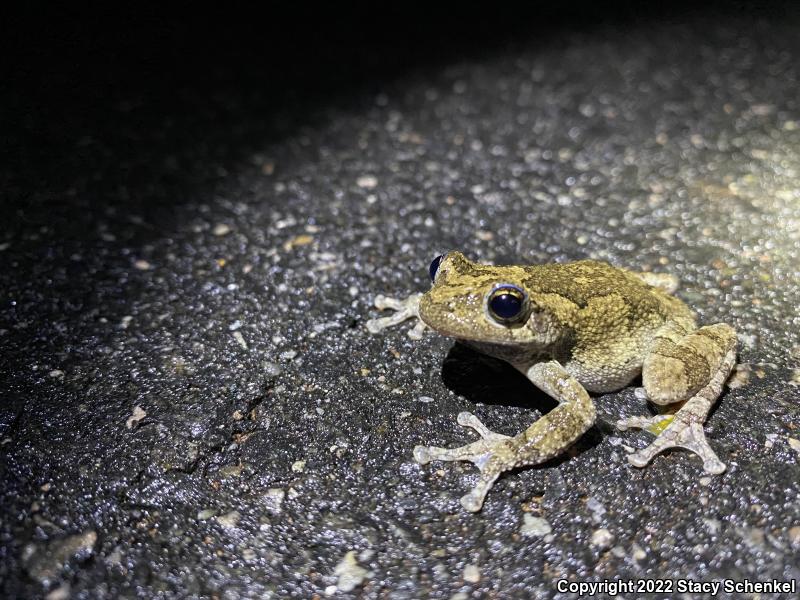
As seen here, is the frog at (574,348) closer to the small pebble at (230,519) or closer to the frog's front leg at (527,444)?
the frog's front leg at (527,444)

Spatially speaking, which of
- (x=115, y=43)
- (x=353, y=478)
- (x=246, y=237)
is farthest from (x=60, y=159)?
(x=353, y=478)

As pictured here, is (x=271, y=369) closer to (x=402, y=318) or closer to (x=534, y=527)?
(x=402, y=318)

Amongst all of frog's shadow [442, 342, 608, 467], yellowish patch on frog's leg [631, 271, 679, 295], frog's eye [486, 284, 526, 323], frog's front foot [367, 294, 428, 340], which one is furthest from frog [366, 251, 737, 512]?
frog's front foot [367, 294, 428, 340]

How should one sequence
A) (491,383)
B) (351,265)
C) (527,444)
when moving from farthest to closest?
(351,265), (491,383), (527,444)

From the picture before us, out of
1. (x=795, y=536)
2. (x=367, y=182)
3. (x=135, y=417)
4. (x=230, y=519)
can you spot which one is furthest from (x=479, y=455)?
(x=367, y=182)

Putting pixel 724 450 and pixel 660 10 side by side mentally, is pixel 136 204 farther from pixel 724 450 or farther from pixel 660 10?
pixel 660 10

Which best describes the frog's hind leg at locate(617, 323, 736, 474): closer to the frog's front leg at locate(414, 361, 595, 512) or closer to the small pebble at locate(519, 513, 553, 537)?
the frog's front leg at locate(414, 361, 595, 512)

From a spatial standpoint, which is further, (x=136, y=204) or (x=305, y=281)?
(x=136, y=204)
